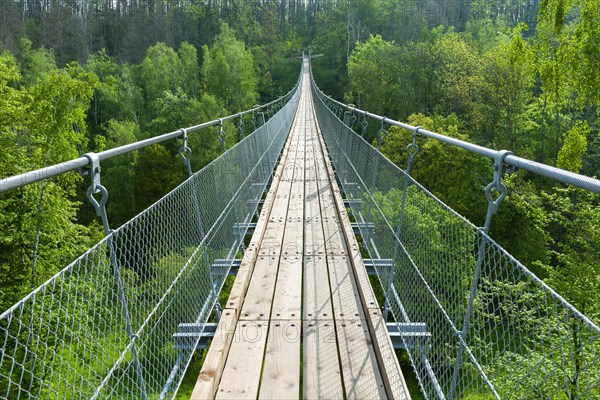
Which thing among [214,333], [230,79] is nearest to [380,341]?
[214,333]

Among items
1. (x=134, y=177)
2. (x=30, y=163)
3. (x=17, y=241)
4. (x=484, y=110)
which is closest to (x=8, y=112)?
(x=30, y=163)

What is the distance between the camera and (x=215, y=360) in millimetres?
2406

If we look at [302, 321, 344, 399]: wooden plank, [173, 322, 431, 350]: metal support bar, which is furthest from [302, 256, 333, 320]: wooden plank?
[173, 322, 431, 350]: metal support bar

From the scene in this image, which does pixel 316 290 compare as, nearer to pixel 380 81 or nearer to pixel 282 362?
pixel 282 362

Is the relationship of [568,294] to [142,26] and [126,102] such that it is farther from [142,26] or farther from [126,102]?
[142,26]

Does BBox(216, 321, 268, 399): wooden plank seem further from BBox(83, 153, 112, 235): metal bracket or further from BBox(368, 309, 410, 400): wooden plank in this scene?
BBox(83, 153, 112, 235): metal bracket

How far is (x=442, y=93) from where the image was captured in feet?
96.9

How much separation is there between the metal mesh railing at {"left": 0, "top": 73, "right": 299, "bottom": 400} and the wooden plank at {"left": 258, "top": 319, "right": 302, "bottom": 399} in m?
0.42

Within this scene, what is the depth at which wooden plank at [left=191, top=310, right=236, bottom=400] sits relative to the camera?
2201 millimetres

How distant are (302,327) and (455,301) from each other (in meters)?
0.92

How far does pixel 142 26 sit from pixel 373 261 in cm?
5519

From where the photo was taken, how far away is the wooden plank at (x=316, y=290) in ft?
9.98

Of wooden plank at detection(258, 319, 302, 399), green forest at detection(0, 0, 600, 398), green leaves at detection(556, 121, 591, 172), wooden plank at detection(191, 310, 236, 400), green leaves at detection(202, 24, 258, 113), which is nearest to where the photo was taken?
wooden plank at detection(191, 310, 236, 400)

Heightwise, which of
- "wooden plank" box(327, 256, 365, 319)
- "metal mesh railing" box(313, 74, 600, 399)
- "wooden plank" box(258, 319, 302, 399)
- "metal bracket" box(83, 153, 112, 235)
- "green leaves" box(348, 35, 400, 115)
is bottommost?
"wooden plank" box(258, 319, 302, 399)
